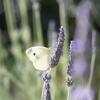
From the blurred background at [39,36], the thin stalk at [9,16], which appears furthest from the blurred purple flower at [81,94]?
the thin stalk at [9,16]

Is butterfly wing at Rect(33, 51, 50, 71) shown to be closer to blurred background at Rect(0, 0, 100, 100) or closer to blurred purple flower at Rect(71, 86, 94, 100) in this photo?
blurred purple flower at Rect(71, 86, 94, 100)

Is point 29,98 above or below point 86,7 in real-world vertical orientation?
below

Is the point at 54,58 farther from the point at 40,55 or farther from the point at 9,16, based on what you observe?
the point at 9,16

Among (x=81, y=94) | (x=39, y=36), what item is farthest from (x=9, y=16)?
(x=81, y=94)

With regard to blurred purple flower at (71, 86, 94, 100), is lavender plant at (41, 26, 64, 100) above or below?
above

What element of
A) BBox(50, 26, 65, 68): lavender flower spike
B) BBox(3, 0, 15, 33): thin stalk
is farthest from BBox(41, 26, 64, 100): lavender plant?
BBox(3, 0, 15, 33): thin stalk

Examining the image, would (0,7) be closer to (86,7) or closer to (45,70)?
(86,7)

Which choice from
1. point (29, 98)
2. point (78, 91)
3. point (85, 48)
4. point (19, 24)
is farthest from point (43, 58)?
point (19, 24)

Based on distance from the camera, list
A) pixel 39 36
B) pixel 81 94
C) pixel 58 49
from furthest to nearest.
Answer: pixel 39 36, pixel 81 94, pixel 58 49
